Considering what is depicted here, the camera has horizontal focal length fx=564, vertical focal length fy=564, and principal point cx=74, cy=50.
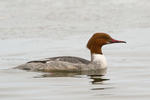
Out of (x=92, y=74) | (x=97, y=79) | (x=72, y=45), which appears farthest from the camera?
(x=72, y=45)

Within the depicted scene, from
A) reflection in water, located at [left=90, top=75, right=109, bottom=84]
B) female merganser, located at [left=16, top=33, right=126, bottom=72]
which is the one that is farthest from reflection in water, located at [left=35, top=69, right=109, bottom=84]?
female merganser, located at [left=16, top=33, right=126, bottom=72]

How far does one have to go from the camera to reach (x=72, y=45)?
52.7 ft

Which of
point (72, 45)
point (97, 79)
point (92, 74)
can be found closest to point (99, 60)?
point (92, 74)

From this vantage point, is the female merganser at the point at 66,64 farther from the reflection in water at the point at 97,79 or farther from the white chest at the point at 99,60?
the reflection in water at the point at 97,79

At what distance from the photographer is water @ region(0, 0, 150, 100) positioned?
34.0 feet

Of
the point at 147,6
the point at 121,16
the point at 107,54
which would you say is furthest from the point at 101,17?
the point at 107,54

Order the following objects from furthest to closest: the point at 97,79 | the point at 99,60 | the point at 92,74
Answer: the point at 99,60, the point at 92,74, the point at 97,79

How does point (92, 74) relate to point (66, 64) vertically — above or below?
below

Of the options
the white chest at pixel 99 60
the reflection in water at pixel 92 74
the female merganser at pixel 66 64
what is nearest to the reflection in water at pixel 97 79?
the reflection in water at pixel 92 74

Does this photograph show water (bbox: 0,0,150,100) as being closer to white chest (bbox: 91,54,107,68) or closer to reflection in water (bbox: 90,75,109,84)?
reflection in water (bbox: 90,75,109,84)

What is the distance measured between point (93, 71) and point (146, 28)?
5069 millimetres

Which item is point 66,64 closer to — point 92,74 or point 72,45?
point 92,74

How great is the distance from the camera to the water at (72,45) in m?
10.4

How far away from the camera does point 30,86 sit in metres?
10.8
